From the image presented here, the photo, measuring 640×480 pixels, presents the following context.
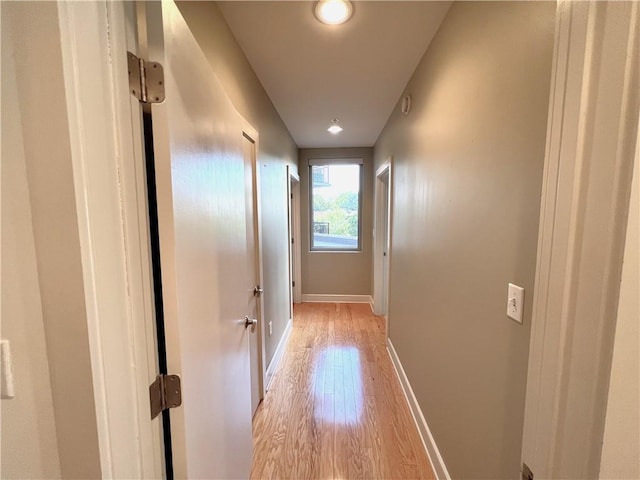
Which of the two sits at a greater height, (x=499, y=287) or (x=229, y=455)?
(x=499, y=287)

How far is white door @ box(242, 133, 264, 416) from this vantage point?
5.97 feet

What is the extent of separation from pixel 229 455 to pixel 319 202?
371cm

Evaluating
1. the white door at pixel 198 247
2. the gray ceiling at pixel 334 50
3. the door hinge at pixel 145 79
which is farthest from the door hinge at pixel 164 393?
the gray ceiling at pixel 334 50

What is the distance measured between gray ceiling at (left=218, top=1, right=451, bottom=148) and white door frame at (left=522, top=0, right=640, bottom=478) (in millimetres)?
1177

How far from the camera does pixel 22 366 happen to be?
470mm

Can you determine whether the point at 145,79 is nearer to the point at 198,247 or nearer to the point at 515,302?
the point at 198,247

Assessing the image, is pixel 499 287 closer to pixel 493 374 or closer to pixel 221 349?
pixel 493 374

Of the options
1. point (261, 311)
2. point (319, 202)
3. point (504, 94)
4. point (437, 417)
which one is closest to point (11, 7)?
point (504, 94)

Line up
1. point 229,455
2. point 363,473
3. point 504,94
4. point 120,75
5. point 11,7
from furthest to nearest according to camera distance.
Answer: point 363,473
point 229,455
point 504,94
point 120,75
point 11,7

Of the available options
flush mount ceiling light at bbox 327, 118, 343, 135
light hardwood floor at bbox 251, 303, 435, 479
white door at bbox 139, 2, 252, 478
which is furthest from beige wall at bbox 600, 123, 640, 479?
flush mount ceiling light at bbox 327, 118, 343, 135

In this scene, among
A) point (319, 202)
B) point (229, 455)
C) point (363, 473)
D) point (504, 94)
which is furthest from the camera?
point (319, 202)

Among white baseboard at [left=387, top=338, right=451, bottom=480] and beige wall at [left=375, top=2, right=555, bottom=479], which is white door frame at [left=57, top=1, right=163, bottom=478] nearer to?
beige wall at [left=375, top=2, right=555, bottom=479]

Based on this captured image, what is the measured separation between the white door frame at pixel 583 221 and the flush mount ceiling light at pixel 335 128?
2.67 m

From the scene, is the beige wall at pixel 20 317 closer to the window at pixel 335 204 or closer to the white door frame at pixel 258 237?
the white door frame at pixel 258 237
